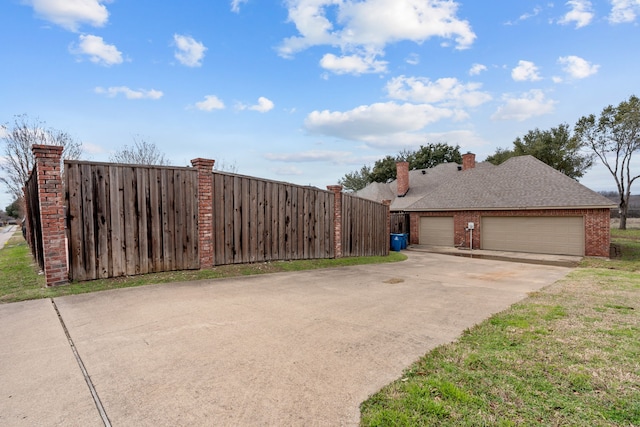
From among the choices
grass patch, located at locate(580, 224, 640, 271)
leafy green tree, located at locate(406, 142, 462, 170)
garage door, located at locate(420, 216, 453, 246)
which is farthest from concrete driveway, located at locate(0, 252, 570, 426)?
leafy green tree, located at locate(406, 142, 462, 170)

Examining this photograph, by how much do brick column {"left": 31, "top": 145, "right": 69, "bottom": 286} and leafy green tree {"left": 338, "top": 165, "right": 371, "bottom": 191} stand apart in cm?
4358

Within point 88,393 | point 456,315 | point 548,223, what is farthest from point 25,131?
point 548,223

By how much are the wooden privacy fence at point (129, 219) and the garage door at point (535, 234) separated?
14.4 meters

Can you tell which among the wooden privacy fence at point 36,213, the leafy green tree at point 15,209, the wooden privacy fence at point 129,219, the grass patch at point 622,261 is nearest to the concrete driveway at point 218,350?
the wooden privacy fence at point 129,219

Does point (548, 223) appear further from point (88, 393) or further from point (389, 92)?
point (88, 393)

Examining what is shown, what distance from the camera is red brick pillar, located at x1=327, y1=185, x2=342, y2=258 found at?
406 inches

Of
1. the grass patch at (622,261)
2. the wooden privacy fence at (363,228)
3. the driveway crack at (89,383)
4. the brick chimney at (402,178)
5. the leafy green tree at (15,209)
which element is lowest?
the grass patch at (622,261)

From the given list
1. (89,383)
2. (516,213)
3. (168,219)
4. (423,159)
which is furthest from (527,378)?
(423,159)

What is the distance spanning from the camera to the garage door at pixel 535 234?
13664 millimetres

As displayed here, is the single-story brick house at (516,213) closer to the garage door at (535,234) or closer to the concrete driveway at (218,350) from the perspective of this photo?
the garage door at (535,234)

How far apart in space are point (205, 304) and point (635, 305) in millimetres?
6517

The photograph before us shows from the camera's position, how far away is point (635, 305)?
16.1 ft

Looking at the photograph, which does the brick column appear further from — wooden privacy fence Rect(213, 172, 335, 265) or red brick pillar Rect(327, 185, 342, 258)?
red brick pillar Rect(327, 185, 342, 258)

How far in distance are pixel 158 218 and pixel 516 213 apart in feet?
49.6
